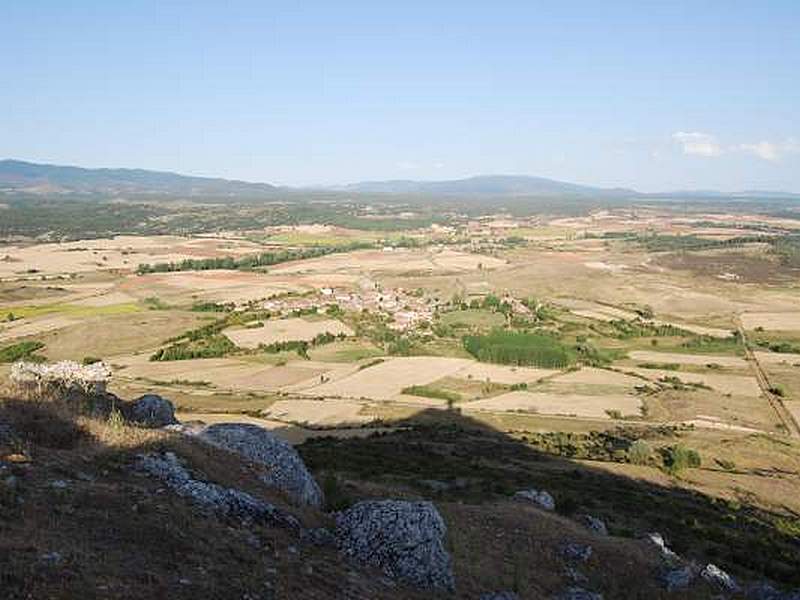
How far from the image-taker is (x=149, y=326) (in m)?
90.9

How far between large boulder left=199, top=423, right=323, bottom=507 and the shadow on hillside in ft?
4.18

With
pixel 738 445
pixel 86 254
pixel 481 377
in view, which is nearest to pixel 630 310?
pixel 481 377

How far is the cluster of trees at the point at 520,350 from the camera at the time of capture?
78.6m

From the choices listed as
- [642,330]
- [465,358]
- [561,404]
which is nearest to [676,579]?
[561,404]

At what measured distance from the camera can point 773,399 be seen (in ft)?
213

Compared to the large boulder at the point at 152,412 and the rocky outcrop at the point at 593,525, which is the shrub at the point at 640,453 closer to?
the rocky outcrop at the point at 593,525

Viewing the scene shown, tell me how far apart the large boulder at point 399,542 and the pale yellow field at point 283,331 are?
67.9 meters

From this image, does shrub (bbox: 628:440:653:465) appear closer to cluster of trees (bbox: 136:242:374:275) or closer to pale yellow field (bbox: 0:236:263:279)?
cluster of trees (bbox: 136:242:374:275)

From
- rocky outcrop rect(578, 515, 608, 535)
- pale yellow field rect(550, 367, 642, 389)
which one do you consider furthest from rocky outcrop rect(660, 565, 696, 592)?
pale yellow field rect(550, 367, 642, 389)

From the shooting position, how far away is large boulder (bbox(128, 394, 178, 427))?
24672 mm

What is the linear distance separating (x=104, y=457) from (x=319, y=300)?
319 ft

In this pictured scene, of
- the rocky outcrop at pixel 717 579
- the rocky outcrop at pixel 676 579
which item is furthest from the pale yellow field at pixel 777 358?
the rocky outcrop at pixel 676 579

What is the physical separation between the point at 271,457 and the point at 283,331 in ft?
233

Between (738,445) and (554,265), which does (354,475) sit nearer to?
(738,445)
